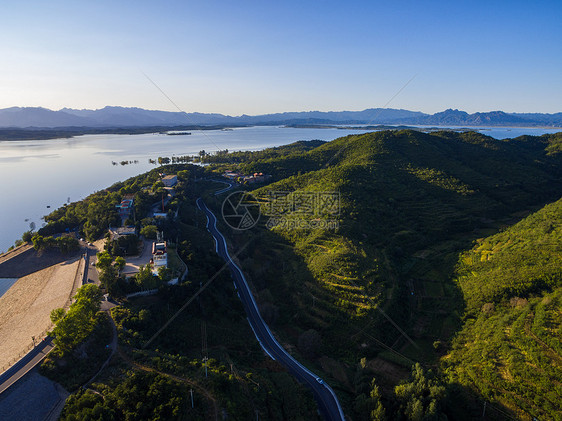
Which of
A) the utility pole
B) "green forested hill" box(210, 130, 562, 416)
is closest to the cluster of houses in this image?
"green forested hill" box(210, 130, 562, 416)

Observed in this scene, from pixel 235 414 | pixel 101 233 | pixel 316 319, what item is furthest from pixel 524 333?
pixel 101 233

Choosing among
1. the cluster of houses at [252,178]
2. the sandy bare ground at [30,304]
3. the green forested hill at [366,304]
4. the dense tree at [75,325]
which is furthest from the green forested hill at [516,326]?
the cluster of houses at [252,178]

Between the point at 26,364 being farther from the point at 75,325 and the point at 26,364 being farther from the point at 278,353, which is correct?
the point at 278,353

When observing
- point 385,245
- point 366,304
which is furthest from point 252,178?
point 366,304

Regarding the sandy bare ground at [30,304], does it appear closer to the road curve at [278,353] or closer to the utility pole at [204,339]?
the utility pole at [204,339]

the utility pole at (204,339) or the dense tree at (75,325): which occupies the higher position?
the dense tree at (75,325)

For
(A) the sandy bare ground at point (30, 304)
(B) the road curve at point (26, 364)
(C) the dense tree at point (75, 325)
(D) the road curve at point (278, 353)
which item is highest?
(C) the dense tree at point (75, 325)
